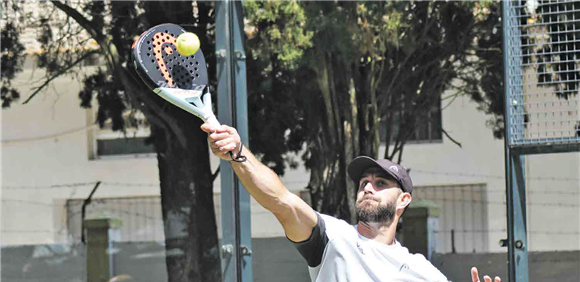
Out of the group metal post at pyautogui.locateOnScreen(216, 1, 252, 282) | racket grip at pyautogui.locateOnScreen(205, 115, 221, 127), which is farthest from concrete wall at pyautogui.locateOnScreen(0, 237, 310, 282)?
racket grip at pyautogui.locateOnScreen(205, 115, 221, 127)

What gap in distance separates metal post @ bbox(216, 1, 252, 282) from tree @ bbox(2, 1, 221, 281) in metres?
0.24

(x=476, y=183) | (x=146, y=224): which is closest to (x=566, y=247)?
(x=476, y=183)

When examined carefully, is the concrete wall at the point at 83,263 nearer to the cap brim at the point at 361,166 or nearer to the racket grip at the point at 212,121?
the cap brim at the point at 361,166

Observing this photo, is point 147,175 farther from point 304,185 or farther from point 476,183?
point 476,183

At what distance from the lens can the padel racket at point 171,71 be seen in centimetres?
281

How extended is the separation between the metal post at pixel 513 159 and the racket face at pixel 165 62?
7.77 feet

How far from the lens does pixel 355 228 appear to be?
3389 millimetres

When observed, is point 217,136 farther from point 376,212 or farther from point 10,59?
point 10,59

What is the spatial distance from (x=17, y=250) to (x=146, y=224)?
816 mm

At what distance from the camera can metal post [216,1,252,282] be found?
15.1 ft

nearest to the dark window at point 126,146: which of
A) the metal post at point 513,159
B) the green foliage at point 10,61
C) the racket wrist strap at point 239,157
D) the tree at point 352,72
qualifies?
the green foliage at point 10,61

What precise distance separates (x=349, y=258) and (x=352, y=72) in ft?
7.44

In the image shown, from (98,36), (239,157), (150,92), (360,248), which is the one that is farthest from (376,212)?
(98,36)

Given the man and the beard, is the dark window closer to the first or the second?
the man
